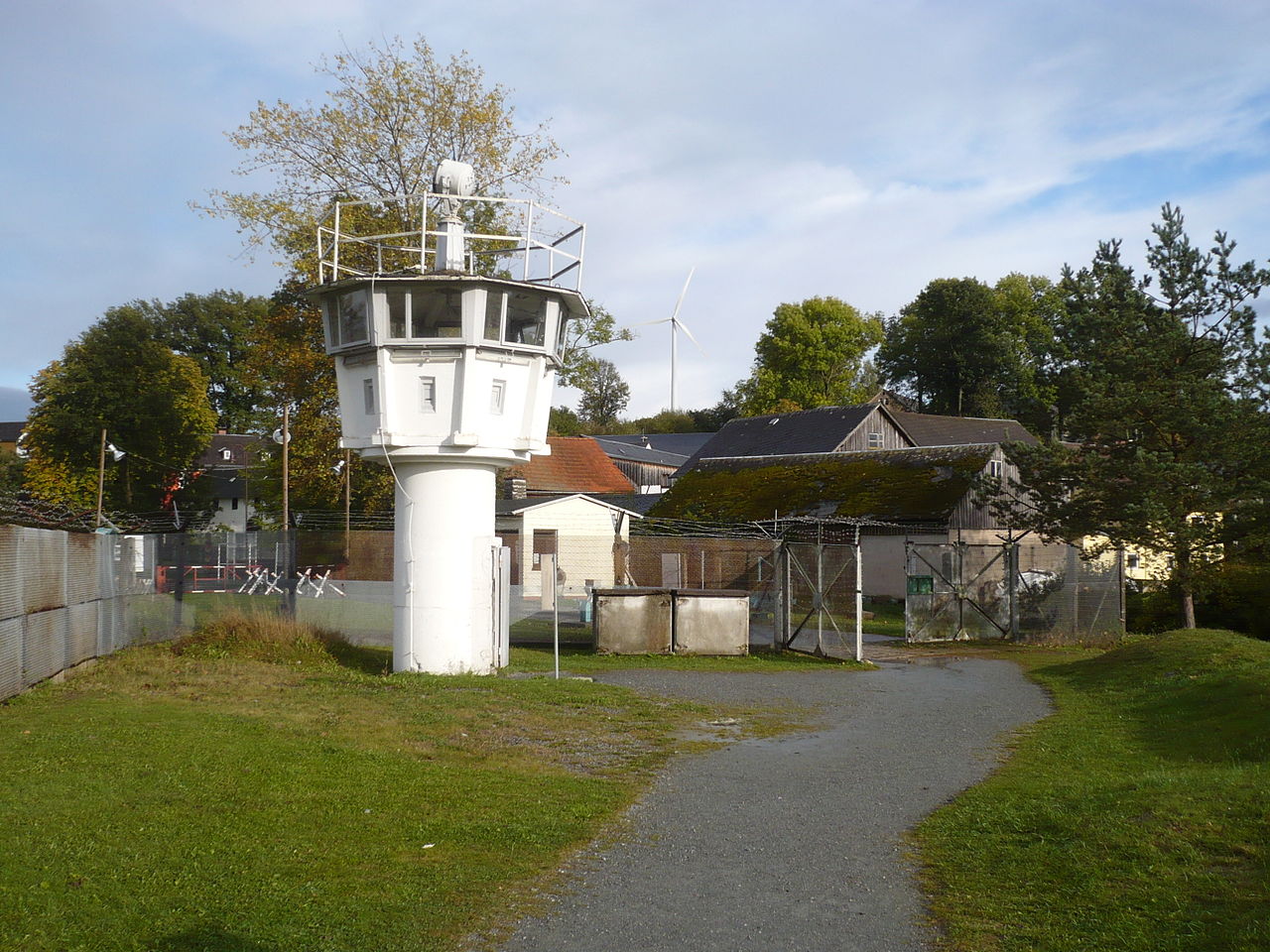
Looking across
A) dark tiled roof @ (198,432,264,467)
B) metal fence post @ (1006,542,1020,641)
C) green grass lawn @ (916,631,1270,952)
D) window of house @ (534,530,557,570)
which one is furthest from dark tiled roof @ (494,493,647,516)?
dark tiled roof @ (198,432,264,467)

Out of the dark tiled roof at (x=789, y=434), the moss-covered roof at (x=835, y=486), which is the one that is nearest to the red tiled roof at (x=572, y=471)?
the dark tiled roof at (x=789, y=434)

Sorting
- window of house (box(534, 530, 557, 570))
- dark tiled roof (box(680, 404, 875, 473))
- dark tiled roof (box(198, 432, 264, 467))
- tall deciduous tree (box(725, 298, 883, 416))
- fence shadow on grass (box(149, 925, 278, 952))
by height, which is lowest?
fence shadow on grass (box(149, 925, 278, 952))

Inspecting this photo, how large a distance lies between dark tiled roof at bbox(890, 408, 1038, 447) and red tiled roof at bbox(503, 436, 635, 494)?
15.6m

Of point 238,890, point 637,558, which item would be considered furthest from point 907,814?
point 637,558

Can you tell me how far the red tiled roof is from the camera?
165 feet

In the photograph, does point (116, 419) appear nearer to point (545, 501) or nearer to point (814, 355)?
point (545, 501)

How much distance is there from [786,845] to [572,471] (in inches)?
1734

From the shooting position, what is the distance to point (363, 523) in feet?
133

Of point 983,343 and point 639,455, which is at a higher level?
point 983,343

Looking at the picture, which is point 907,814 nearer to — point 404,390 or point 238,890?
point 238,890

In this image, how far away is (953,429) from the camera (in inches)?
2547

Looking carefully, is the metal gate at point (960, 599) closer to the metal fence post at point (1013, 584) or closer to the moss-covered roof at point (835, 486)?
the metal fence post at point (1013, 584)

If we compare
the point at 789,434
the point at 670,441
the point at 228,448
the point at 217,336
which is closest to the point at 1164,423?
the point at 789,434

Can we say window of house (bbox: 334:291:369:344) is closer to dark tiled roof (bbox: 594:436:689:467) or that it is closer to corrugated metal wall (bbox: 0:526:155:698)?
corrugated metal wall (bbox: 0:526:155:698)
